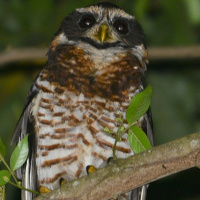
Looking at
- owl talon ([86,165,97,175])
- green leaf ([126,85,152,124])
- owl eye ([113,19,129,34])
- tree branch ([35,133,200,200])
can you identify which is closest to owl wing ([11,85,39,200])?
owl talon ([86,165,97,175])

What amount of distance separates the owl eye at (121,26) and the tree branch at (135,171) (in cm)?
153

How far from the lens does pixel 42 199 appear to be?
3.55 m

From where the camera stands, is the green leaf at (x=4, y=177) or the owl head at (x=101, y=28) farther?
the owl head at (x=101, y=28)

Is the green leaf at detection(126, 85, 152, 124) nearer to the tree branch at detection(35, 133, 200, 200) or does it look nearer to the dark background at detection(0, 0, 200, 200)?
the tree branch at detection(35, 133, 200, 200)

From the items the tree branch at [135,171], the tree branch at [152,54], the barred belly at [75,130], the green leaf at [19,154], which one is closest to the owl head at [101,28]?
the tree branch at [152,54]

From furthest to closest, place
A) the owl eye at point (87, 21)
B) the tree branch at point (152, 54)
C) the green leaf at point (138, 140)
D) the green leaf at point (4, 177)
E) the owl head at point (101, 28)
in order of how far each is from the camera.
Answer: the tree branch at point (152, 54)
the owl eye at point (87, 21)
the owl head at point (101, 28)
the green leaf at point (138, 140)
the green leaf at point (4, 177)

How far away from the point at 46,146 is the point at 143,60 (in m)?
0.99

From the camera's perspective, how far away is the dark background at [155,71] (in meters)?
5.56

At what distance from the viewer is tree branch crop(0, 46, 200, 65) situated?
506cm

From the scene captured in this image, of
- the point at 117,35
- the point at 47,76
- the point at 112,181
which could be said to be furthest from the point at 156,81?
the point at 112,181

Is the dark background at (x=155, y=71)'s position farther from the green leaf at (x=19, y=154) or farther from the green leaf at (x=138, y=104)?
the green leaf at (x=19, y=154)

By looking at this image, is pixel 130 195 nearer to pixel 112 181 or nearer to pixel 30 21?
pixel 112 181

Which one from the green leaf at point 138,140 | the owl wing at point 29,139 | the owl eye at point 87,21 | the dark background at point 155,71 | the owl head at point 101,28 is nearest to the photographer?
the green leaf at point 138,140

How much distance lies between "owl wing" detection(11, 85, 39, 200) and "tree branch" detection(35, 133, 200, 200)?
907mm
